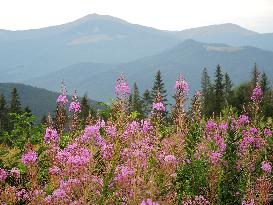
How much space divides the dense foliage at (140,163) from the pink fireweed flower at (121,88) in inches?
0.5

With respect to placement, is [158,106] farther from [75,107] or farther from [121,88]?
[75,107]

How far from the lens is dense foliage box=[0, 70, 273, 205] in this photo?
4879mm

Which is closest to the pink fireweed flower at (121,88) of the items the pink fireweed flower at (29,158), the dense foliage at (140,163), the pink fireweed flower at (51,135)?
the dense foliage at (140,163)

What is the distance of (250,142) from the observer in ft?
25.6

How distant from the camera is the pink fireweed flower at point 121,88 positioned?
634 centimetres

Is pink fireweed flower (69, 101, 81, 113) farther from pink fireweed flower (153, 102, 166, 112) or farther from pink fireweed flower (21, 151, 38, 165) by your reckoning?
pink fireweed flower (21, 151, 38, 165)

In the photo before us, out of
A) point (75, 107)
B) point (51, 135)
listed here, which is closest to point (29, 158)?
point (51, 135)

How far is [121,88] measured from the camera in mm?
6422

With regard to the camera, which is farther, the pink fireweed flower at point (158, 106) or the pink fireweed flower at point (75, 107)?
the pink fireweed flower at point (75, 107)

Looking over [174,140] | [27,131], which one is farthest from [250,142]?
[27,131]

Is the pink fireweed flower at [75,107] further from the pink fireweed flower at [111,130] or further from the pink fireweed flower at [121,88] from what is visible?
the pink fireweed flower at [121,88]

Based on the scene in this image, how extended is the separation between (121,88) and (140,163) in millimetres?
2022

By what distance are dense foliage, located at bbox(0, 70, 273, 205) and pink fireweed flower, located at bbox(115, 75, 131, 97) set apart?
0.01 meters

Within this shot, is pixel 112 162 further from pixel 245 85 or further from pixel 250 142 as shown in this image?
pixel 245 85
